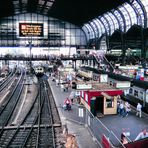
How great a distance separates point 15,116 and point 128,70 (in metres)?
18.5

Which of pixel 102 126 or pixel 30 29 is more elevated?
pixel 30 29

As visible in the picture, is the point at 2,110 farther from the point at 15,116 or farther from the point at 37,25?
the point at 37,25

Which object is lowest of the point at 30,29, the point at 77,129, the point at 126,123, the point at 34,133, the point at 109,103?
the point at 34,133

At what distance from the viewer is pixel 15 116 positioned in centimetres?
2603

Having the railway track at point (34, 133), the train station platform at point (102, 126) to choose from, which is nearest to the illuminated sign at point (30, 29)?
the railway track at point (34, 133)

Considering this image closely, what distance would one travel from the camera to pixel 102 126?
16016mm

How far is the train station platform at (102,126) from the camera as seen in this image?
1639 centimetres

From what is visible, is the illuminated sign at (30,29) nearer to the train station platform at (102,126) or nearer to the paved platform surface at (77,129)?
the paved platform surface at (77,129)

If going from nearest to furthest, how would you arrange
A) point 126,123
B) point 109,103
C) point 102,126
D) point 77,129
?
point 102,126
point 77,129
point 126,123
point 109,103

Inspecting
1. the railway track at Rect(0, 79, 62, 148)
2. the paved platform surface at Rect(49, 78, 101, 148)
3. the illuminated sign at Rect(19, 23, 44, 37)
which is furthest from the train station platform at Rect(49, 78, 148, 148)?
the illuminated sign at Rect(19, 23, 44, 37)

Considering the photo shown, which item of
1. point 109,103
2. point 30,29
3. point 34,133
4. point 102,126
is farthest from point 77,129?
point 30,29

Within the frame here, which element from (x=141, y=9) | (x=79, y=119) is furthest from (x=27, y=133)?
(x=141, y=9)

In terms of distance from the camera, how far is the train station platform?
16.4 meters

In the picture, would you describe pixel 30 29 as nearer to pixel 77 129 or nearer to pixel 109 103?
pixel 109 103
